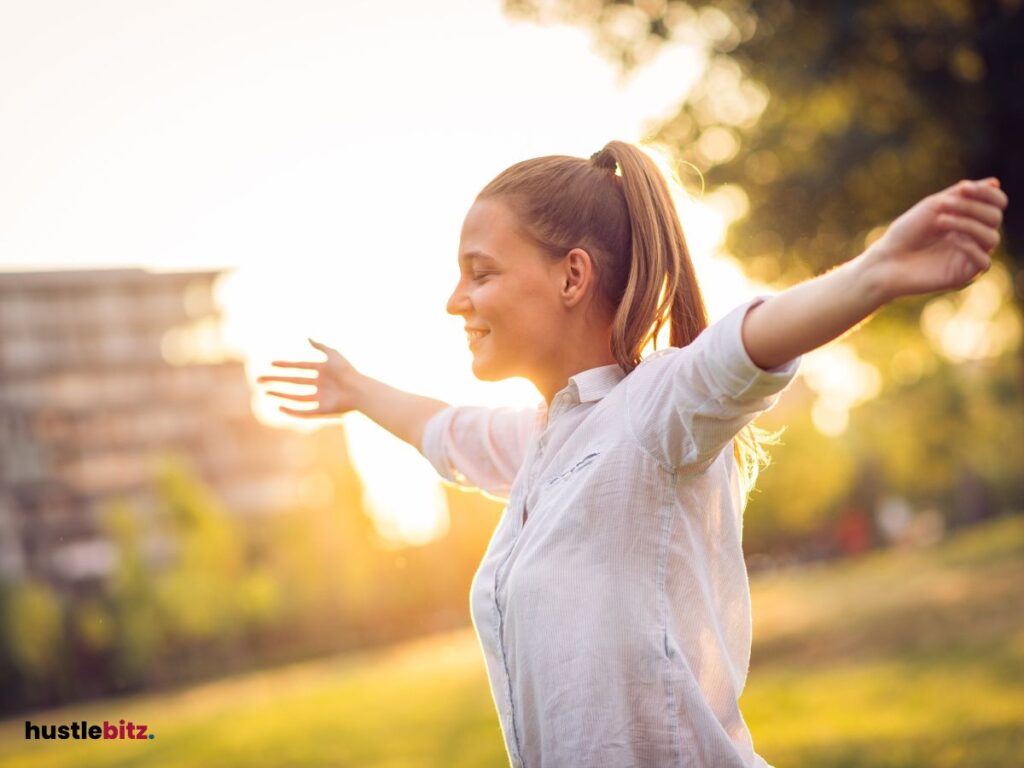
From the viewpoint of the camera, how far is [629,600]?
1.71 metres

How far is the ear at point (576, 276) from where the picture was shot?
6.26 feet

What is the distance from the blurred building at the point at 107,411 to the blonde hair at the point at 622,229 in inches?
1722

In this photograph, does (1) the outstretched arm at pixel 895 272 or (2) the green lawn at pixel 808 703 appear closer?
(1) the outstretched arm at pixel 895 272

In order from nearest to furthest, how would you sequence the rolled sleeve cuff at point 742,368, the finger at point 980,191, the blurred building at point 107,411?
the finger at point 980,191, the rolled sleeve cuff at point 742,368, the blurred building at point 107,411

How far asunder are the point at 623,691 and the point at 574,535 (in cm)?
23

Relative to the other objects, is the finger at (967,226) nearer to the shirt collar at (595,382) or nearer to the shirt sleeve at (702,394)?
the shirt sleeve at (702,394)

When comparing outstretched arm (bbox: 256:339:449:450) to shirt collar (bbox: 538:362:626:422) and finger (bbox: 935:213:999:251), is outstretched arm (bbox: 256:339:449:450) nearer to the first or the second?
shirt collar (bbox: 538:362:626:422)

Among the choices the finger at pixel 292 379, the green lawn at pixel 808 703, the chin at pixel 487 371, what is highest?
the finger at pixel 292 379

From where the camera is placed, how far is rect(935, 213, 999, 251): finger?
4.60 ft

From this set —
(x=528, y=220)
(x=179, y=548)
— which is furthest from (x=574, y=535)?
(x=179, y=548)

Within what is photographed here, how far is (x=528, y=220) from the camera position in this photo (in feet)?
6.32

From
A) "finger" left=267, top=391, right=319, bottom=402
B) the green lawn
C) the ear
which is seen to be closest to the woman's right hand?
"finger" left=267, top=391, right=319, bottom=402

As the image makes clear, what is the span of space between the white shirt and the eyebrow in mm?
309

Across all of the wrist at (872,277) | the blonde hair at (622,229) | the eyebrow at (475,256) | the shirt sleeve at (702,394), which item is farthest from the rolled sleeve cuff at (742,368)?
the eyebrow at (475,256)
